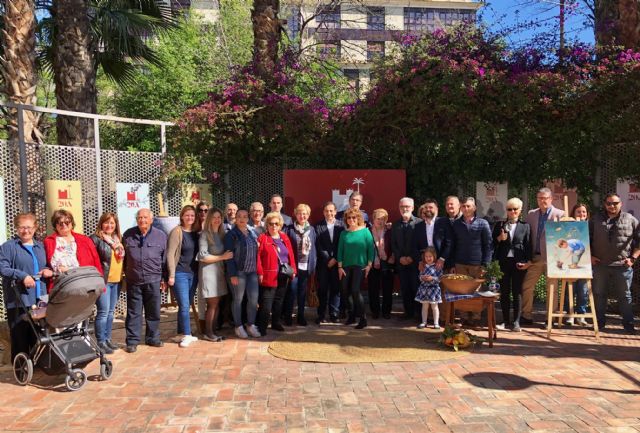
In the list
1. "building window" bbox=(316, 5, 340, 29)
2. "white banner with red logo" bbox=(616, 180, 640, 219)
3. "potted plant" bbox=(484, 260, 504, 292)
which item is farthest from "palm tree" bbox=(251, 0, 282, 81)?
"white banner with red logo" bbox=(616, 180, 640, 219)

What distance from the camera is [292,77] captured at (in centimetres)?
995

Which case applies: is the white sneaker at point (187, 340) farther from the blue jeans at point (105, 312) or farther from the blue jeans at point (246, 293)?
the blue jeans at point (105, 312)

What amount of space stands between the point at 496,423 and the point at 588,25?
8876 millimetres

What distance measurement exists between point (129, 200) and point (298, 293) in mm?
3035

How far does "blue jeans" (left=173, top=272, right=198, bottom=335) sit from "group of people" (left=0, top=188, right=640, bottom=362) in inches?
0.5

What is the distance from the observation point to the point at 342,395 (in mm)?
4543

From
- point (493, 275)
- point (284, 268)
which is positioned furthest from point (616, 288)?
point (284, 268)

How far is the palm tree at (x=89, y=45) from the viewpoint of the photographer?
358 inches

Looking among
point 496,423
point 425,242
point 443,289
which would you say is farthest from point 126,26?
point 496,423

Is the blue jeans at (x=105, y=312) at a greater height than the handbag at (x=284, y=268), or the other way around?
the handbag at (x=284, y=268)

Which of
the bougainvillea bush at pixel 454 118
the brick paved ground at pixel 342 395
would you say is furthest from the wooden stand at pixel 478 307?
the bougainvillea bush at pixel 454 118

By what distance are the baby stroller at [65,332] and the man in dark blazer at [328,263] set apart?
322 cm

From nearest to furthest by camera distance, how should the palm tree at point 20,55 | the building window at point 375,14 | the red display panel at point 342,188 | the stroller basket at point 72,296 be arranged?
the stroller basket at point 72,296 → the palm tree at point 20,55 → the red display panel at point 342,188 → the building window at point 375,14

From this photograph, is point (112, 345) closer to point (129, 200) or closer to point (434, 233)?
point (129, 200)
